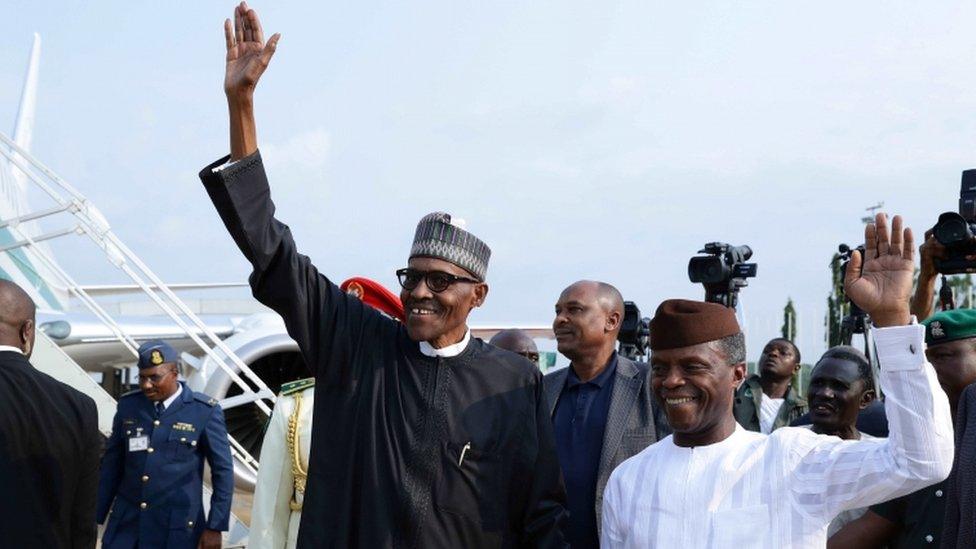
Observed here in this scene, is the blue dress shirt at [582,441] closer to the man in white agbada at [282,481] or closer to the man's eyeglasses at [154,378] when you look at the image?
the man in white agbada at [282,481]

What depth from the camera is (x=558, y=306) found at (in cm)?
460

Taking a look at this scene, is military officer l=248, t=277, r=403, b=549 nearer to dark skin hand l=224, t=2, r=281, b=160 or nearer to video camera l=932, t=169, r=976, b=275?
dark skin hand l=224, t=2, r=281, b=160

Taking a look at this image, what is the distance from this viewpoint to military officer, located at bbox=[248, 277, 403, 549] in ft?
12.0

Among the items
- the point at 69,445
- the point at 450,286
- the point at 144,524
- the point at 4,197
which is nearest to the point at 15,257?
the point at 4,197

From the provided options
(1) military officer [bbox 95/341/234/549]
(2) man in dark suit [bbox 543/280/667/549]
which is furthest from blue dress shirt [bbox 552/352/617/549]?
(1) military officer [bbox 95/341/234/549]

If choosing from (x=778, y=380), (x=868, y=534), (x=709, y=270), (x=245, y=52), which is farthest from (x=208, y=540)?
(x=245, y=52)

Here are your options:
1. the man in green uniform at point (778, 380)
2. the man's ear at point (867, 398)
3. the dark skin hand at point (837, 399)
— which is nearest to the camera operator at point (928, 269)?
the dark skin hand at point (837, 399)

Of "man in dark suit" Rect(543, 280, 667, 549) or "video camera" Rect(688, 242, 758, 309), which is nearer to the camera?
"man in dark suit" Rect(543, 280, 667, 549)

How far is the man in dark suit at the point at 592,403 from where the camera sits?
3887mm

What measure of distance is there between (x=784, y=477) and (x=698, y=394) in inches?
11.1

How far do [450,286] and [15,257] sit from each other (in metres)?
12.7

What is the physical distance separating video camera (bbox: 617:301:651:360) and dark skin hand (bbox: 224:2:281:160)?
2812 mm

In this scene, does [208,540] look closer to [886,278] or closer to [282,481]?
[282,481]

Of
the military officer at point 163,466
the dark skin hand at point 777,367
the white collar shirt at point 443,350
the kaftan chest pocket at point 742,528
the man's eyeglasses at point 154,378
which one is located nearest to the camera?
the kaftan chest pocket at point 742,528
